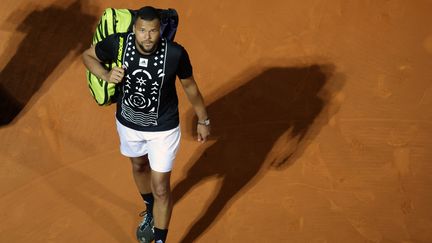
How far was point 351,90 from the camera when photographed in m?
8.05

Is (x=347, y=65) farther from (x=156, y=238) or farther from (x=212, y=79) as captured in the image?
(x=156, y=238)

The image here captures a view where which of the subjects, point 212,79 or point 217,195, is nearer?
point 217,195

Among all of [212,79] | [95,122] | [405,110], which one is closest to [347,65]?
[405,110]

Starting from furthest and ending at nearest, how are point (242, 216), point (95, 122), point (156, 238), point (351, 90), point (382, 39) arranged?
point (382, 39) → point (351, 90) → point (95, 122) → point (242, 216) → point (156, 238)

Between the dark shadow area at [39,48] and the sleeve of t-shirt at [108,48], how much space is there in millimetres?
2714

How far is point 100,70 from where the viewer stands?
5.23m

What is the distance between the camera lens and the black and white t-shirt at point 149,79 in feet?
16.6

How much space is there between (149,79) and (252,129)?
264 centimetres

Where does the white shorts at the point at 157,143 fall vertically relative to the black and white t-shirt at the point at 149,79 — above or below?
below

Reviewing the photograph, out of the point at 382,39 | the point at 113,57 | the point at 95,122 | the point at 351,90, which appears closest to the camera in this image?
the point at 113,57

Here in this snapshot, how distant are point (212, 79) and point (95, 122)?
148cm

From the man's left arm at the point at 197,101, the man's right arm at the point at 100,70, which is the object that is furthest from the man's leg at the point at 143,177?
the man's right arm at the point at 100,70

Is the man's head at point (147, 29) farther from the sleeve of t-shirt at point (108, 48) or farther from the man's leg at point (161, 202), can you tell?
the man's leg at point (161, 202)

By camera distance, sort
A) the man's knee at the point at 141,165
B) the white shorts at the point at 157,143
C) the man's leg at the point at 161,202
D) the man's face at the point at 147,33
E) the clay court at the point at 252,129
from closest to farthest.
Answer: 1. the man's face at the point at 147,33
2. the white shorts at the point at 157,143
3. the man's leg at the point at 161,202
4. the man's knee at the point at 141,165
5. the clay court at the point at 252,129
